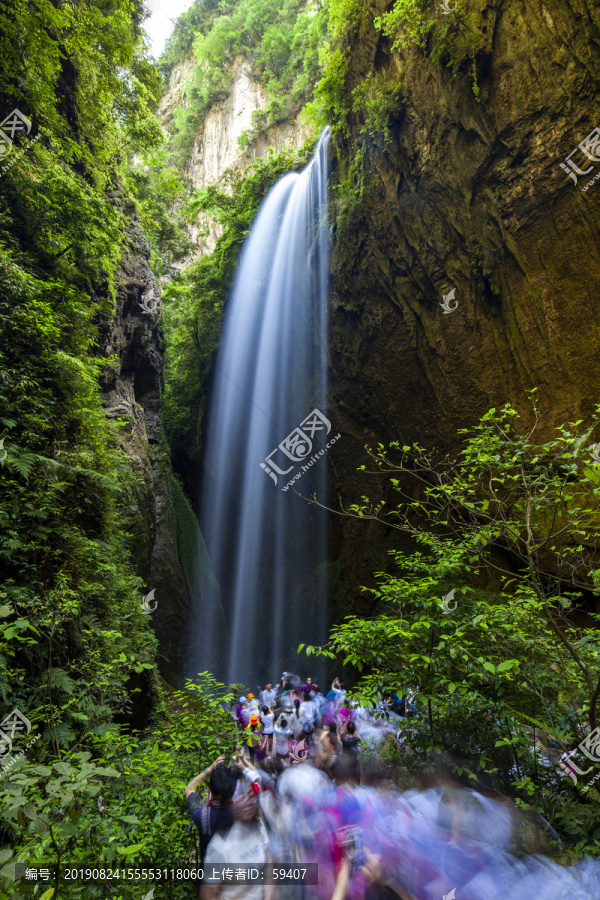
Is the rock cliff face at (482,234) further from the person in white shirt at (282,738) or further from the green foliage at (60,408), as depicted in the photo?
the green foliage at (60,408)

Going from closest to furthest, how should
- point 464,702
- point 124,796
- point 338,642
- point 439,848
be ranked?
point 439,848 → point 124,796 → point 464,702 → point 338,642

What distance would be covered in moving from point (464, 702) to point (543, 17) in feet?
31.2

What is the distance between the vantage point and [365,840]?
251 centimetres

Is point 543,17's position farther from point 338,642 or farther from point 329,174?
point 338,642

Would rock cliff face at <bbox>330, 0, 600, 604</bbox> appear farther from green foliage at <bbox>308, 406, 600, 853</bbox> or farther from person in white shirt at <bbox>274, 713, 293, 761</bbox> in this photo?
person in white shirt at <bbox>274, 713, 293, 761</bbox>

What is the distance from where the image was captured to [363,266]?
1026cm

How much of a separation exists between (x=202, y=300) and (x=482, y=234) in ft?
38.8

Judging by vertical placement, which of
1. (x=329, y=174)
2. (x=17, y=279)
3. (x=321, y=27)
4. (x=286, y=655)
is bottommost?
(x=286, y=655)

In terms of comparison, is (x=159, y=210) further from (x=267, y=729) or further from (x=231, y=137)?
(x=267, y=729)

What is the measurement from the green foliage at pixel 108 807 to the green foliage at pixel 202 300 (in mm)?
14263

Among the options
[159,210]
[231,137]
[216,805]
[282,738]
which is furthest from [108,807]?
[231,137]

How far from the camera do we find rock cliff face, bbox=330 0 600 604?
19.8 ft

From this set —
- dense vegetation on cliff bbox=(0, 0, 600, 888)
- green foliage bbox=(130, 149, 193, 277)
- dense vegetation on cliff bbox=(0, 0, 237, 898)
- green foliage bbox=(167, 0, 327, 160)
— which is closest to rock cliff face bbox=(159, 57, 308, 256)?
green foliage bbox=(167, 0, 327, 160)

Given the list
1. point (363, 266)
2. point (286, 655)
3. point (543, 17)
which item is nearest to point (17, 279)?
point (363, 266)
